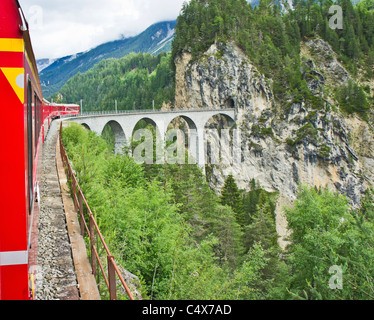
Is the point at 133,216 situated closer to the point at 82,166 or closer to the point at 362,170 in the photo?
the point at 82,166

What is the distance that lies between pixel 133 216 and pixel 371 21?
82341 millimetres

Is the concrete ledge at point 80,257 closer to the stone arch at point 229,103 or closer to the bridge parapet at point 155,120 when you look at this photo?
the bridge parapet at point 155,120

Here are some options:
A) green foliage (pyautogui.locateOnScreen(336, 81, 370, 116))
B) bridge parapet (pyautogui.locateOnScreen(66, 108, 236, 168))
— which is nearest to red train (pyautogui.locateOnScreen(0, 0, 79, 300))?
bridge parapet (pyautogui.locateOnScreen(66, 108, 236, 168))

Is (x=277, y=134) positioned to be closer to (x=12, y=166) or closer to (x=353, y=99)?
(x=353, y=99)

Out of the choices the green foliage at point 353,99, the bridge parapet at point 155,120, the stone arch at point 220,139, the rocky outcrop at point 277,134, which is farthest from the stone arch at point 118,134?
the green foliage at point 353,99

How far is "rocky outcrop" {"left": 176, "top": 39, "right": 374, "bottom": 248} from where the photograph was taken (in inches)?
2019

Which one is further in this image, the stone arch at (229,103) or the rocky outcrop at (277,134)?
the stone arch at (229,103)

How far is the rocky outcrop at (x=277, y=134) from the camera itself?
168 feet

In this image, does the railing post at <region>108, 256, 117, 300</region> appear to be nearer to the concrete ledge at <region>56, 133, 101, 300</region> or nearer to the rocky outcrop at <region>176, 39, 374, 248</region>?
the concrete ledge at <region>56, 133, 101, 300</region>

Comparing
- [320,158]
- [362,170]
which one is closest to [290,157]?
[320,158]

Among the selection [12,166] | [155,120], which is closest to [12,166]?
[12,166]

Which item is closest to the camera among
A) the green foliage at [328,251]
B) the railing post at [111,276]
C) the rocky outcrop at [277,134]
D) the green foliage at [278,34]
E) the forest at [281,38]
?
the railing post at [111,276]

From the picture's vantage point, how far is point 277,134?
54.3 metres

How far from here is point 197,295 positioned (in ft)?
21.2
